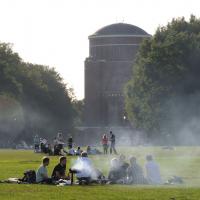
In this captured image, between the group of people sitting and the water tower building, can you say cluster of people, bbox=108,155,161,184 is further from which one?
the water tower building

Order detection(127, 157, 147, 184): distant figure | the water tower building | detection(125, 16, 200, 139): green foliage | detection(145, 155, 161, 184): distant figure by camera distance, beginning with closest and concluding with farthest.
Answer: detection(127, 157, 147, 184): distant figure, detection(145, 155, 161, 184): distant figure, detection(125, 16, 200, 139): green foliage, the water tower building

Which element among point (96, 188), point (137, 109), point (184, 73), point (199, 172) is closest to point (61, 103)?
point (137, 109)

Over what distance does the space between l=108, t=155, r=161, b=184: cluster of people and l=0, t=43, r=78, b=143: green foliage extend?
295 ft

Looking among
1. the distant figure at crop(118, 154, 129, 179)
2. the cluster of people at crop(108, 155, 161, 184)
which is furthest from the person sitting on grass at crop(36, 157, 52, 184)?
the distant figure at crop(118, 154, 129, 179)

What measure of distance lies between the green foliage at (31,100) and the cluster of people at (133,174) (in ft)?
295

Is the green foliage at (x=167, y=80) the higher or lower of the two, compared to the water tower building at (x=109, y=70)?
lower

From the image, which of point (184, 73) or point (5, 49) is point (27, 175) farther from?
point (5, 49)

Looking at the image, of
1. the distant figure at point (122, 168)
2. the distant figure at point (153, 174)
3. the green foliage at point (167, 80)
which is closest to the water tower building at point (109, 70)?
the green foliage at point (167, 80)

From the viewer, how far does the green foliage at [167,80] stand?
335ft

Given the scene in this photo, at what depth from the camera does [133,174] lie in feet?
122

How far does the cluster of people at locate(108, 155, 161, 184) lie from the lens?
3722 centimetres

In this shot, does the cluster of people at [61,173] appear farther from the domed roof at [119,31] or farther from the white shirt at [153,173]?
the domed roof at [119,31]

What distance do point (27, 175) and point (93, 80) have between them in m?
137

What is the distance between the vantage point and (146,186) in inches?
1409
